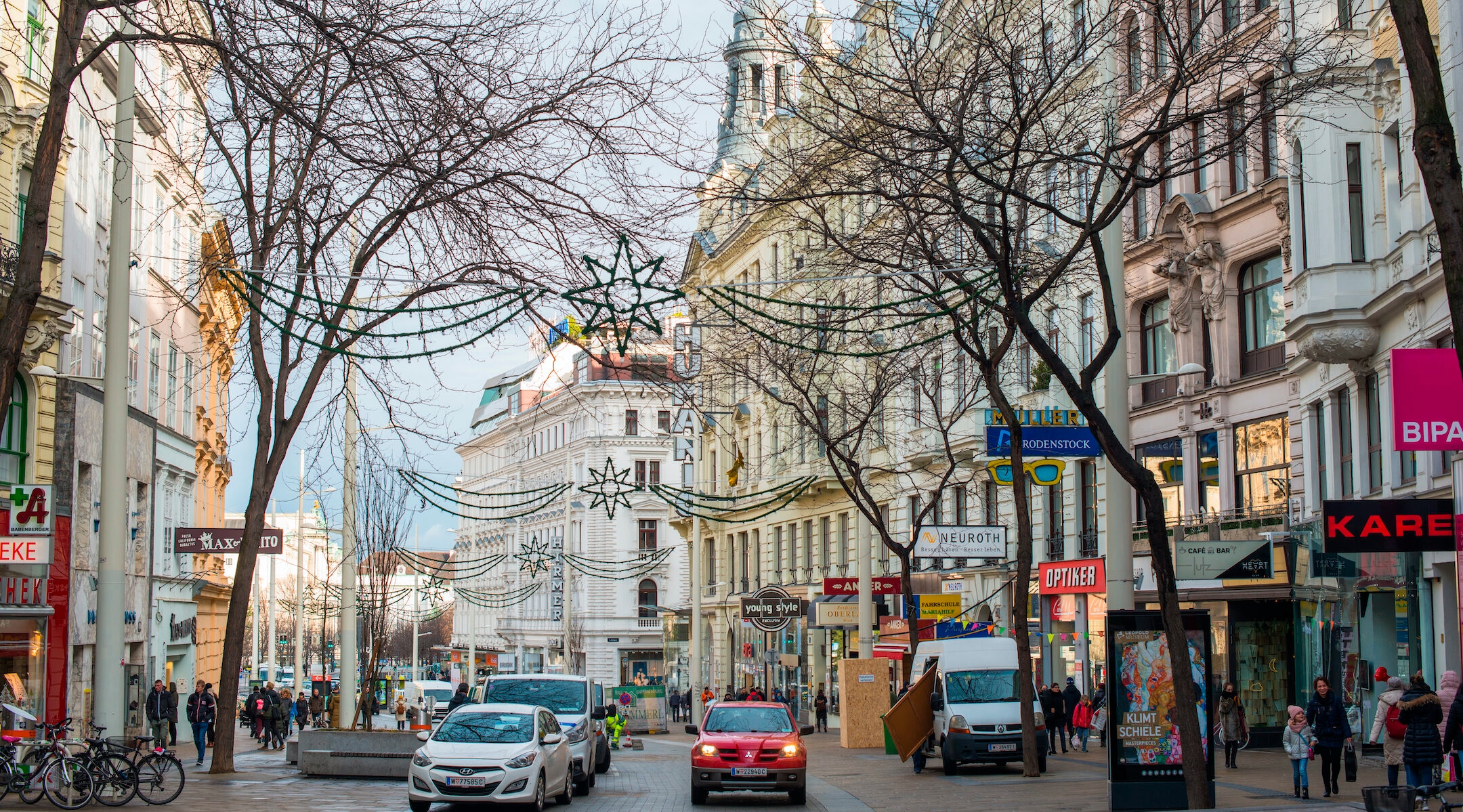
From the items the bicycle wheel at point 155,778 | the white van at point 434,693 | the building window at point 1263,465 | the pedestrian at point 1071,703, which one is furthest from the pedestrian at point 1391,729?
the white van at point 434,693

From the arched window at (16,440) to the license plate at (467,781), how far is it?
14.4 metres

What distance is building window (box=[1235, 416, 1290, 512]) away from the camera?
30.7 metres

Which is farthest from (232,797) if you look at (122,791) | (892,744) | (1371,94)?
(1371,94)

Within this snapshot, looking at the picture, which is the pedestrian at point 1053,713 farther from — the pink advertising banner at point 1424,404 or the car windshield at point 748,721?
the pink advertising banner at point 1424,404

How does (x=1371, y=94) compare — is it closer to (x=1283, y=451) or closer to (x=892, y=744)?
(x=1283, y=451)

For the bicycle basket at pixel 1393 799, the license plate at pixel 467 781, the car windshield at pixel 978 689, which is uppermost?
the bicycle basket at pixel 1393 799

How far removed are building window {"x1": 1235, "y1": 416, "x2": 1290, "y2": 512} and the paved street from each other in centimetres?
541

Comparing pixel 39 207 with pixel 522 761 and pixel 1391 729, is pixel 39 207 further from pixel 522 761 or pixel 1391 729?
pixel 1391 729

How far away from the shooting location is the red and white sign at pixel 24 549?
78.4 feet

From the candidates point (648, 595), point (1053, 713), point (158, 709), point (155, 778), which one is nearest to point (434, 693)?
point (158, 709)

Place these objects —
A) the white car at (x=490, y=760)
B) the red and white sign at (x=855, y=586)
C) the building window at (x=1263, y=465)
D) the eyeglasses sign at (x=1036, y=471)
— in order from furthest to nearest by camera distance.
Result: the red and white sign at (x=855, y=586), the building window at (x=1263, y=465), the eyeglasses sign at (x=1036, y=471), the white car at (x=490, y=760)

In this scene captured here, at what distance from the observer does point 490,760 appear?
718 inches

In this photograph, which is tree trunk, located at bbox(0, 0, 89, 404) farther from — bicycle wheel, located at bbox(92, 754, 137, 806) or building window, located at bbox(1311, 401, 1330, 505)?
building window, located at bbox(1311, 401, 1330, 505)

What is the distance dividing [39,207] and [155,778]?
8253 mm
